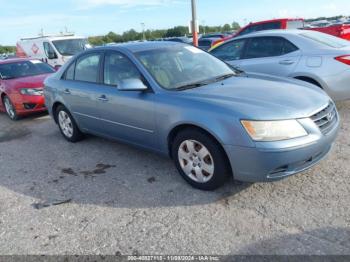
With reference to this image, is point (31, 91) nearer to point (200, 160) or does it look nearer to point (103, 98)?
point (103, 98)

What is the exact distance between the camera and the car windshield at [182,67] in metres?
3.92

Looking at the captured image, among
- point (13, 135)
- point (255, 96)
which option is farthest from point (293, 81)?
point (13, 135)

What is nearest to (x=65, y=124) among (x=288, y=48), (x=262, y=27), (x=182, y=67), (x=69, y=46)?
(x=182, y=67)

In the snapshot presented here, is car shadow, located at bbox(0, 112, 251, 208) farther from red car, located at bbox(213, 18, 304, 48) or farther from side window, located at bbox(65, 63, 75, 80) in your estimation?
red car, located at bbox(213, 18, 304, 48)

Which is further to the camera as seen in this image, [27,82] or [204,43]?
[204,43]

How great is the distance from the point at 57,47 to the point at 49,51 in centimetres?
49

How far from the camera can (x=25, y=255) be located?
284 centimetres

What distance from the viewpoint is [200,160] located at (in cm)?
347

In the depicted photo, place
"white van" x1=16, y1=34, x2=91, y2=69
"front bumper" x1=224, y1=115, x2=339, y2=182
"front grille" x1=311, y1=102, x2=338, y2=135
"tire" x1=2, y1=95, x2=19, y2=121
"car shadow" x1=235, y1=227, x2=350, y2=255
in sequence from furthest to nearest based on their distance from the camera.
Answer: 1. "white van" x1=16, y1=34, x2=91, y2=69
2. "tire" x1=2, y1=95, x2=19, y2=121
3. "front grille" x1=311, y1=102, x2=338, y2=135
4. "front bumper" x1=224, y1=115, x2=339, y2=182
5. "car shadow" x1=235, y1=227, x2=350, y2=255

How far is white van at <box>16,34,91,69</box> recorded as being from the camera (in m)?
15.6

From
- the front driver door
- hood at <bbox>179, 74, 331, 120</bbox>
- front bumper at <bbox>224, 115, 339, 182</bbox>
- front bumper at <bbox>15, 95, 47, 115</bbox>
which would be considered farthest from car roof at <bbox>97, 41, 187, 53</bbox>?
front bumper at <bbox>15, 95, 47, 115</bbox>

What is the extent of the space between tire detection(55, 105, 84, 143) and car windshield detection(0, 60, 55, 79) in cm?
335

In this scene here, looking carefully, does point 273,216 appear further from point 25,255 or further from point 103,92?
point 103,92

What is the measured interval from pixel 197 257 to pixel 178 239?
0.29m
